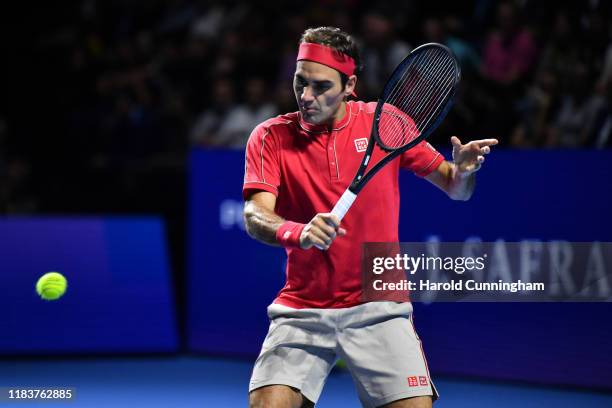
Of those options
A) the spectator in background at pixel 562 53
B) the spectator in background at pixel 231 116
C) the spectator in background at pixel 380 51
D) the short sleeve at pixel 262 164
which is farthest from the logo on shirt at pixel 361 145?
the spectator in background at pixel 231 116

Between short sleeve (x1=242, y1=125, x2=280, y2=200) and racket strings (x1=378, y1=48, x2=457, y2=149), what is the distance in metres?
A: 0.46

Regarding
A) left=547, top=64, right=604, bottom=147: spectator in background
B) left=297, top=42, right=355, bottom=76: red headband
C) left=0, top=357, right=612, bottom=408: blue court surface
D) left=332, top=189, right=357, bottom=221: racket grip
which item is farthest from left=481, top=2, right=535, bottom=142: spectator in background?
left=332, top=189, right=357, bottom=221: racket grip

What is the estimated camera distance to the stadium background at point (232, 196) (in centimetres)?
770

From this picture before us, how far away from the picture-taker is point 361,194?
425 cm

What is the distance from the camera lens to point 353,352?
163 inches

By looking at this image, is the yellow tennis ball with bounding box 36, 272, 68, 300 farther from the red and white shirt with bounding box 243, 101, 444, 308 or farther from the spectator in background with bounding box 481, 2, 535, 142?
the spectator in background with bounding box 481, 2, 535, 142

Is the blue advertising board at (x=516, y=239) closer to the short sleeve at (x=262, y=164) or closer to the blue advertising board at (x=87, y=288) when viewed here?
the blue advertising board at (x=87, y=288)

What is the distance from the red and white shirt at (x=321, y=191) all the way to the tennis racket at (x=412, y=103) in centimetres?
10

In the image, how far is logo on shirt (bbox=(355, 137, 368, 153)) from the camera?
171 inches

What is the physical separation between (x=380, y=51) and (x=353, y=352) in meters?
6.60

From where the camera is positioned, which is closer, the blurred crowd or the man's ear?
the man's ear

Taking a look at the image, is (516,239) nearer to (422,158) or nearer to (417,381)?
(422,158)

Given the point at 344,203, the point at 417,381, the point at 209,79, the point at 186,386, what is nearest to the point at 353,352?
the point at 417,381

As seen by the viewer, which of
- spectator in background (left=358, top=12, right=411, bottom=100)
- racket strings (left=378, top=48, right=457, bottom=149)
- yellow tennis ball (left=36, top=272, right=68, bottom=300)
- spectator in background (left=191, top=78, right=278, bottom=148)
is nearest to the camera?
racket strings (left=378, top=48, right=457, bottom=149)
